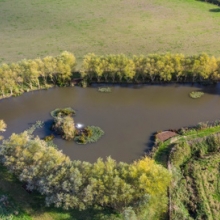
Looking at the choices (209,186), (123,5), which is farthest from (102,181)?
(123,5)

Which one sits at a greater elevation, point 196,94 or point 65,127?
point 196,94

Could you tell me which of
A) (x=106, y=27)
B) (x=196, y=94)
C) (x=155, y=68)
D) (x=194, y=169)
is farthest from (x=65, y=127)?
(x=106, y=27)

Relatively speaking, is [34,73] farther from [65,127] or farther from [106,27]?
[106,27]

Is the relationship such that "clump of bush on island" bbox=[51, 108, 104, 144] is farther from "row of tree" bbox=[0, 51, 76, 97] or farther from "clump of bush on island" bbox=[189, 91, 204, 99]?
"clump of bush on island" bbox=[189, 91, 204, 99]

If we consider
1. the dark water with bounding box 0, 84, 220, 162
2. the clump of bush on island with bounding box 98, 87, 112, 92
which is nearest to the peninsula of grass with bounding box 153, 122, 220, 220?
the dark water with bounding box 0, 84, 220, 162

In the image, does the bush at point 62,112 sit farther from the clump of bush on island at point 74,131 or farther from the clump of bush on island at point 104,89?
the clump of bush on island at point 104,89

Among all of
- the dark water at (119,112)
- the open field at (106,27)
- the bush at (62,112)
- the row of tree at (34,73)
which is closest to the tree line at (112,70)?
the row of tree at (34,73)
